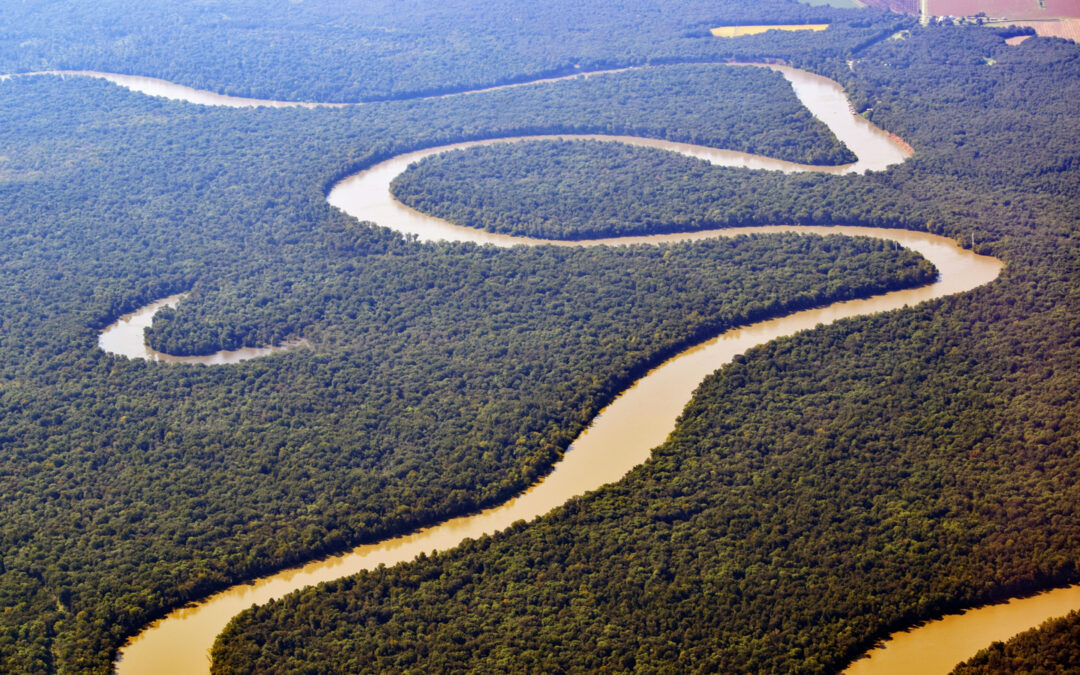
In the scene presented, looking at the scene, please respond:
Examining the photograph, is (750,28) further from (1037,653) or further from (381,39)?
(1037,653)

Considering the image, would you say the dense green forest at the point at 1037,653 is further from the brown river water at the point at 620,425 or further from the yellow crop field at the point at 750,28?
the yellow crop field at the point at 750,28

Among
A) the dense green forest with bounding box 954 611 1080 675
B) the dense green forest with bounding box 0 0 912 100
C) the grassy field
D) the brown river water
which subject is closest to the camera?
the dense green forest with bounding box 954 611 1080 675

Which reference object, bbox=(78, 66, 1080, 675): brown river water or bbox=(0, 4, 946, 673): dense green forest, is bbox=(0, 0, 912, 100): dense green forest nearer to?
bbox=(0, 4, 946, 673): dense green forest

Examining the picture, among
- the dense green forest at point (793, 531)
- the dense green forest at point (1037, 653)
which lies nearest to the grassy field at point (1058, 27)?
the dense green forest at point (793, 531)

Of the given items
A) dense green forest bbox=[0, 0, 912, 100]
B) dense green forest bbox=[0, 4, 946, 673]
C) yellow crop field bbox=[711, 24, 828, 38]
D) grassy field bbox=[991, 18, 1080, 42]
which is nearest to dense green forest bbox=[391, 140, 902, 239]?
dense green forest bbox=[0, 4, 946, 673]

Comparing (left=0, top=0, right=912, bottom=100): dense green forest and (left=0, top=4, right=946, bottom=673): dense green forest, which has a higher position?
(left=0, top=0, right=912, bottom=100): dense green forest

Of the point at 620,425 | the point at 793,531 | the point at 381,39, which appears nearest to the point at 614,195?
the point at 620,425
